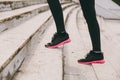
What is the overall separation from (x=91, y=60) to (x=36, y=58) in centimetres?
48

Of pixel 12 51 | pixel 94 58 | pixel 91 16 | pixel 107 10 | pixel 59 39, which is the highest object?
pixel 91 16

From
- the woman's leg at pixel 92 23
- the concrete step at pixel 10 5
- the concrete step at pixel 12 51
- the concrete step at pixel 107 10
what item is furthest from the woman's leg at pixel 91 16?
the concrete step at pixel 107 10

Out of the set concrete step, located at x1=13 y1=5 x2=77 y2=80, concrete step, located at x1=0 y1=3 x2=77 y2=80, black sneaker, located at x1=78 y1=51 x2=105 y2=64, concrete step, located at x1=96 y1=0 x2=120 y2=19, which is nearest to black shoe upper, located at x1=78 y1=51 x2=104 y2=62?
black sneaker, located at x1=78 y1=51 x2=105 y2=64

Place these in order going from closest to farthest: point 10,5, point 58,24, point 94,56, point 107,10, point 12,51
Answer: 1. point 12,51
2. point 94,56
3. point 58,24
4. point 10,5
5. point 107,10

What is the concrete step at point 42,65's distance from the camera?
184cm

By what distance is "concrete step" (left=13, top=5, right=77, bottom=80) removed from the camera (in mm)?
1844

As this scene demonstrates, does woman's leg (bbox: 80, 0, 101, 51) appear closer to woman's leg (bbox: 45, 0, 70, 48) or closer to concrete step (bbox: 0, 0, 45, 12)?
woman's leg (bbox: 45, 0, 70, 48)

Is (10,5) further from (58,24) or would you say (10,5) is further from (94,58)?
(94,58)

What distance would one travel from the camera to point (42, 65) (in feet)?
6.83

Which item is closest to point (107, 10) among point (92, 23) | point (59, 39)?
point (59, 39)

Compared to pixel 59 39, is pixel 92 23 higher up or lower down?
higher up

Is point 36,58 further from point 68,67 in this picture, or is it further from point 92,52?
point 92,52

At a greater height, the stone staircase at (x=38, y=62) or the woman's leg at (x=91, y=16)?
the woman's leg at (x=91, y=16)

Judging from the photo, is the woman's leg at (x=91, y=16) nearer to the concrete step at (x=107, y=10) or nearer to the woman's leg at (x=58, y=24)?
the woman's leg at (x=58, y=24)
